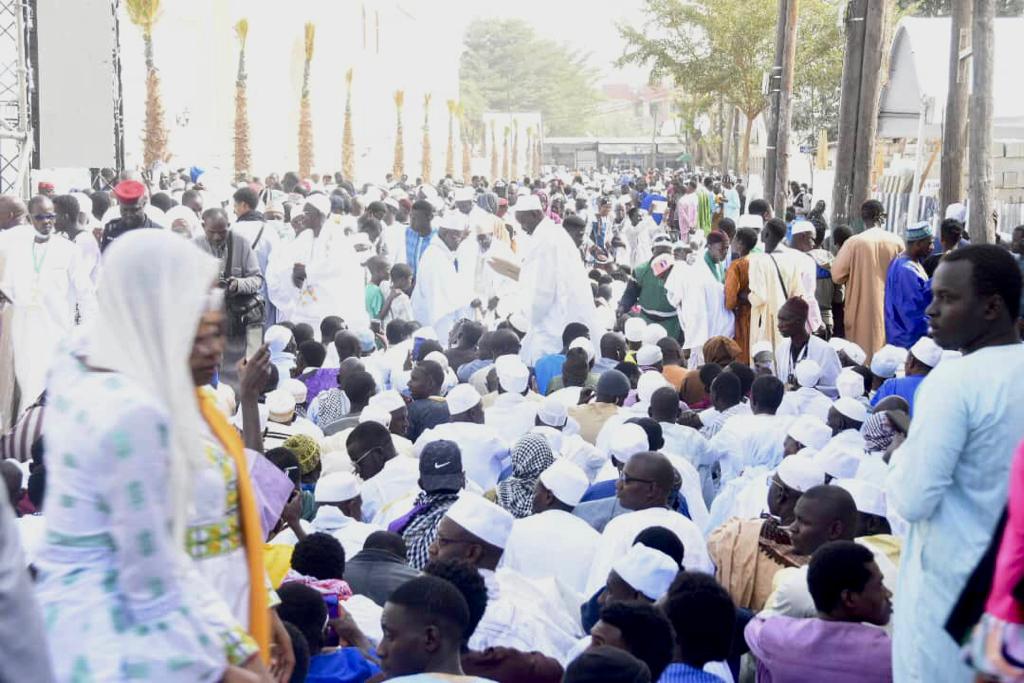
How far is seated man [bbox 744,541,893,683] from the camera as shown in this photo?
405 centimetres

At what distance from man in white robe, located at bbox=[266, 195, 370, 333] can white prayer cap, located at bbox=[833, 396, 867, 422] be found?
4812mm

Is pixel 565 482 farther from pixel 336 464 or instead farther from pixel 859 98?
pixel 859 98

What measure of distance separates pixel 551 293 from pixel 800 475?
5.31m

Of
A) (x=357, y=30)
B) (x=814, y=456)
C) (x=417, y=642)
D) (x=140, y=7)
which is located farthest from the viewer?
(x=357, y=30)

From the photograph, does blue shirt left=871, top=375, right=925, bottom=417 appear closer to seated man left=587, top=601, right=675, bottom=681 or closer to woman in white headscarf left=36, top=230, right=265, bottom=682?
seated man left=587, top=601, right=675, bottom=681

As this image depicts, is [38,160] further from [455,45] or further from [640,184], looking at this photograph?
[455,45]

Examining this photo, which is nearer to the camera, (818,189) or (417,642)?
(417,642)

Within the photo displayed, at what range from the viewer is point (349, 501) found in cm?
588

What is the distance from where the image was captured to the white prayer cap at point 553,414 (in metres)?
7.26

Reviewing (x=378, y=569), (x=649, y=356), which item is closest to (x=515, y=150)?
(x=649, y=356)

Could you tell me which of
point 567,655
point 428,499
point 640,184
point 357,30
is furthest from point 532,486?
point 357,30

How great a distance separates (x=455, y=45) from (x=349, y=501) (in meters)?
64.5

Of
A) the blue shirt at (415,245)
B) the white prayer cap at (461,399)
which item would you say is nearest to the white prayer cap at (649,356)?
the white prayer cap at (461,399)

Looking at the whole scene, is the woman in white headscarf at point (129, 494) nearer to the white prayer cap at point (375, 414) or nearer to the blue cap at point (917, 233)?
the white prayer cap at point (375, 414)
